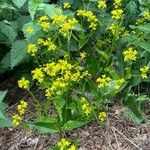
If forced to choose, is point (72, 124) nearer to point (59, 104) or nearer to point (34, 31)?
point (59, 104)

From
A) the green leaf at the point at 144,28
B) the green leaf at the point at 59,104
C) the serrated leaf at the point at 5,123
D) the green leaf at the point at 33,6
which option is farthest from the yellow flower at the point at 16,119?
the green leaf at the point at 144,28

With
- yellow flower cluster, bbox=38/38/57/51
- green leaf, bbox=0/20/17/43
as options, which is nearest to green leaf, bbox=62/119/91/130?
yellow flower cluster, bbox=38/38/57/51

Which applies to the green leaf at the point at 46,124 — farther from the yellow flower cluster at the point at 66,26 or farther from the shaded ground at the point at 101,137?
the yellow flower cluster at the point at 66,26

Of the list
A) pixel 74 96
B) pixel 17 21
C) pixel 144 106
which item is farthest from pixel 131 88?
pixel 17 21

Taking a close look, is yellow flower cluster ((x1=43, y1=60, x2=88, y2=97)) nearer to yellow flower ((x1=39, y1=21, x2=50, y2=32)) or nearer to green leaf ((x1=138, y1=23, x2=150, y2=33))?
yellow flower ((x1=39, y1=21, x2=50, y2=32))

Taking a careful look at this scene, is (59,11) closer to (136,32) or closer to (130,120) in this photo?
(136,32)

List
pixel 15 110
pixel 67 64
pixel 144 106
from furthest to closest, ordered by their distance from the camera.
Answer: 1. pixel 15 110
2. pixel 144 106
3. pixel 67 64
